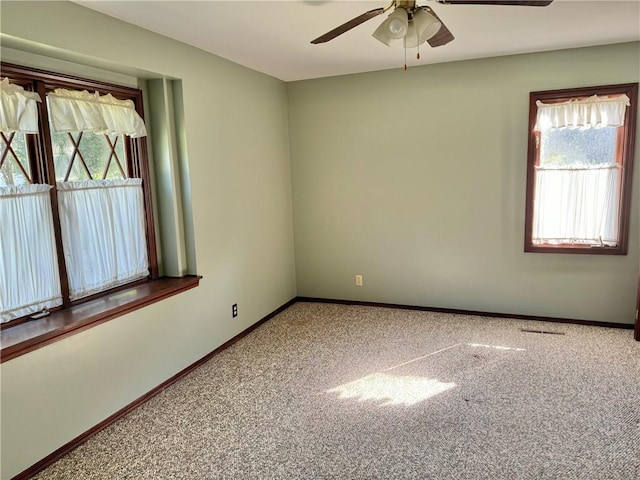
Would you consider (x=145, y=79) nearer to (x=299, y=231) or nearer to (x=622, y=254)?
(x=299, y=231)

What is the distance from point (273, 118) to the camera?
174 inches

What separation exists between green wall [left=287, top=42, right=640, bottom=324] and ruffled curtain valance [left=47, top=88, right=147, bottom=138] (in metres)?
2.04

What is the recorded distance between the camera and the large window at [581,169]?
3572 millimetres

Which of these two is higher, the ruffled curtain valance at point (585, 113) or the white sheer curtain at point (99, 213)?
the ruffled curtain valance at point (585, 113)

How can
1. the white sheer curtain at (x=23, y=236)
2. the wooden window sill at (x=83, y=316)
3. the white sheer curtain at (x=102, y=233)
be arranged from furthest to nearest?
the white sheer curtain at (x=102, y=233)
the white sheer curtain at (x=23, y=236)
the wooden window sill at (x=83, y=316)

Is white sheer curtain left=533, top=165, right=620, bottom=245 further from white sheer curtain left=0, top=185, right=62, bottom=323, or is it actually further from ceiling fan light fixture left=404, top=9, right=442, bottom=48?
white sheer curtain left=0, top=185, right=62, bottom=323

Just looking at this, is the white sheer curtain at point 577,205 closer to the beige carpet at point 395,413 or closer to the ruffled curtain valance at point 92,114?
the beige carpet at point 395,413

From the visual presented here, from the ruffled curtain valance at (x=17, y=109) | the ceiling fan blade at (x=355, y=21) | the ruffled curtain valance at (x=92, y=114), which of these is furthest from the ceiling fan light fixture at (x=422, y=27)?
the ruffled curtain valance at (x=17, y=109)

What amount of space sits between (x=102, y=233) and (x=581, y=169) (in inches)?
151

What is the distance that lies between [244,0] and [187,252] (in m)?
1.85

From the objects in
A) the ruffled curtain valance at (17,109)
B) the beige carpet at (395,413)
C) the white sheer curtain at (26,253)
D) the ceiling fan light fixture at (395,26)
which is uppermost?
the ceiling fan light fixture at (395,26)

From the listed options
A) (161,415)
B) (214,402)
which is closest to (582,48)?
(214,402)

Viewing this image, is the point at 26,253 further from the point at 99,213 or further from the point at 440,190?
the point at 440,190

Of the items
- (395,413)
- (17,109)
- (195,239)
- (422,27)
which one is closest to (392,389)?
(395,413)
